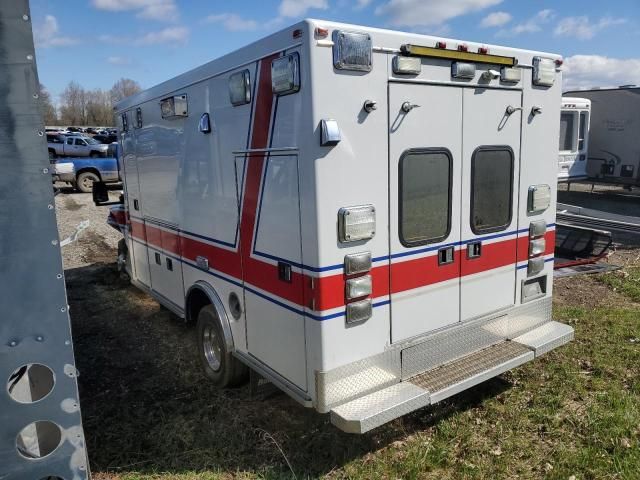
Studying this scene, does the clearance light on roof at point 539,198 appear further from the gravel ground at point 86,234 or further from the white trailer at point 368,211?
the gravel ground at point 86,234

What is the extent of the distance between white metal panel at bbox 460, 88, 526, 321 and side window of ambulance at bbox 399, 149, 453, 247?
19 cm

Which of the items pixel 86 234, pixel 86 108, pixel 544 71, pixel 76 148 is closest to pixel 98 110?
pixel 86 108

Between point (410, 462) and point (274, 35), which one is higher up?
point (274, 35)

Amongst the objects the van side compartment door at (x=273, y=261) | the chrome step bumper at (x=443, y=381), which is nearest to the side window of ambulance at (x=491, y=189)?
the chrome step bumper at (x=443, y=381)

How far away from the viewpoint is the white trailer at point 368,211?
331 centimetres

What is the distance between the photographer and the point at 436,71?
12.1 feet

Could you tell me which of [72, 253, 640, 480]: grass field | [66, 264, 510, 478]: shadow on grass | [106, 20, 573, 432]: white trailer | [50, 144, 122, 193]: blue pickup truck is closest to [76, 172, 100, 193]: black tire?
[50, 144, 122, 193]: blue pickup truck

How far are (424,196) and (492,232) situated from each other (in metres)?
0.82

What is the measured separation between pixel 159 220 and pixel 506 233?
140 inches

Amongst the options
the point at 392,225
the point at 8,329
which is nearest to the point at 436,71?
the point at 392,225

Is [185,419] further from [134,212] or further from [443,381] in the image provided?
[134,212]

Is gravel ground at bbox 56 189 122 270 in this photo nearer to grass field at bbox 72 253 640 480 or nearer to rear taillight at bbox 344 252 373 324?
grass field at bbox 72 253 640 480

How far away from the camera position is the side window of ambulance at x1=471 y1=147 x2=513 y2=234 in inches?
161

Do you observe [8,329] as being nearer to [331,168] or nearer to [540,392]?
[331,168]
